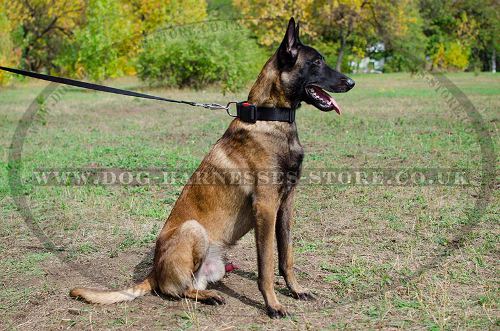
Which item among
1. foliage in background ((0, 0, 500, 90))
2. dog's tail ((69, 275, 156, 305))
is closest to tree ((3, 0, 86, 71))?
foliage in background ((0, 0, 500, 90))

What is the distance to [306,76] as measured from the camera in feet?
12.6

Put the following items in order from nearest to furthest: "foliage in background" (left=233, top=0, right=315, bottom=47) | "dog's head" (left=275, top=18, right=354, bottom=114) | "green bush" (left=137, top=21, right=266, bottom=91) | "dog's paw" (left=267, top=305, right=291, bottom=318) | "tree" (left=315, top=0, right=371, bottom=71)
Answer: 1. "dog's paw" (left=267, top=305, right=291, bottom=318)
2. "dog's head" (left=275, top=18, right=354, bottom=114)
3. "green bush" (left=137, top=21, right=266, bottom=91)
4. "foliage in background" (left=233, top=0, right=315, bottom=47)
5. "tree" (left=315, top=0, right=371, bottom=71)

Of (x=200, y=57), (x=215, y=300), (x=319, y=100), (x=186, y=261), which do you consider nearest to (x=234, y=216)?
(x=186, y=261)

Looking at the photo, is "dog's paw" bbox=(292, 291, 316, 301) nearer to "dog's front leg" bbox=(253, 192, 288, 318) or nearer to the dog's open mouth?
"dog's front leg" bbox=(253, 192, 288, 318)

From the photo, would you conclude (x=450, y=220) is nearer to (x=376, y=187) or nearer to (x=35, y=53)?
(x=376, y=187)

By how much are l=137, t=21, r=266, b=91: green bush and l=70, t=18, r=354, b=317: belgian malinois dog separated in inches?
691

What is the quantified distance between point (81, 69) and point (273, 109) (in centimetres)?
2509

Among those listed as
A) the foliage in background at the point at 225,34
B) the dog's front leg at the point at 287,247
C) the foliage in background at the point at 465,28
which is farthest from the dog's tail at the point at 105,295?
the foliage in background at the point at 465,28

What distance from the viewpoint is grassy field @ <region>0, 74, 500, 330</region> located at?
3701 millimetres

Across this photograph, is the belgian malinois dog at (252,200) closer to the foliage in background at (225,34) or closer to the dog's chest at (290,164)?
the dog's chest at (290,164)

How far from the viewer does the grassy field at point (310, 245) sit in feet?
12.1

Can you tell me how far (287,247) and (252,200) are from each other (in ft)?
1.74

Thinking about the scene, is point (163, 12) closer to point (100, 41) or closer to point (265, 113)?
point (100, 41)

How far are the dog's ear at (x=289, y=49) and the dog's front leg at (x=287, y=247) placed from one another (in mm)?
968
